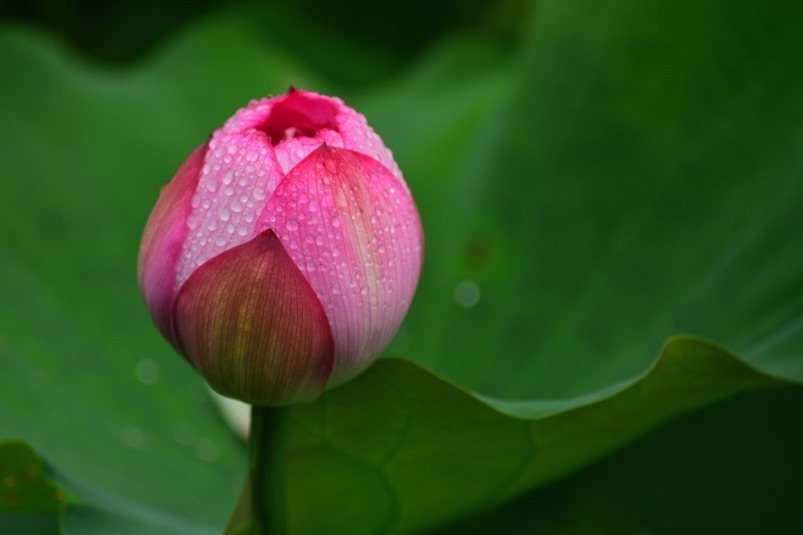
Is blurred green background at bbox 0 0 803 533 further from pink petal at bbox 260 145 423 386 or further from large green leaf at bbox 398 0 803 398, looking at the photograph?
pink petal at bbox 260 145 423 386

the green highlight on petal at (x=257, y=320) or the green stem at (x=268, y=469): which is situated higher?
the green highlight on petal at (x=257, y=320)

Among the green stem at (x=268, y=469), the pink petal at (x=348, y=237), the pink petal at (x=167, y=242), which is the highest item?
the pink petal at (x=348, y=237)

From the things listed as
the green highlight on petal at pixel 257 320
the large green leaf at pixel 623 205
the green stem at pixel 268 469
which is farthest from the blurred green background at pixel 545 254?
the green highlight on petal at pixel 257 320

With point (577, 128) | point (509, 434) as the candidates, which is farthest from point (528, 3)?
point (509, 434)

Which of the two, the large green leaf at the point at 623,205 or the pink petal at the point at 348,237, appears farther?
the large green leaf at the point at 623,205

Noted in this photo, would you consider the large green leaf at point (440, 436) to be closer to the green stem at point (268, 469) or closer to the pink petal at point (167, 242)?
the green stem at point (268, 469)

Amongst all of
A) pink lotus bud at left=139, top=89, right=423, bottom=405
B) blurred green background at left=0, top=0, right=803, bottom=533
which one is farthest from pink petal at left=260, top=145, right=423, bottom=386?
blurred green background at left=0, top=0, right=803, bottom=533

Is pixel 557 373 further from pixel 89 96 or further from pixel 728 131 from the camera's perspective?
pixel 89 96
